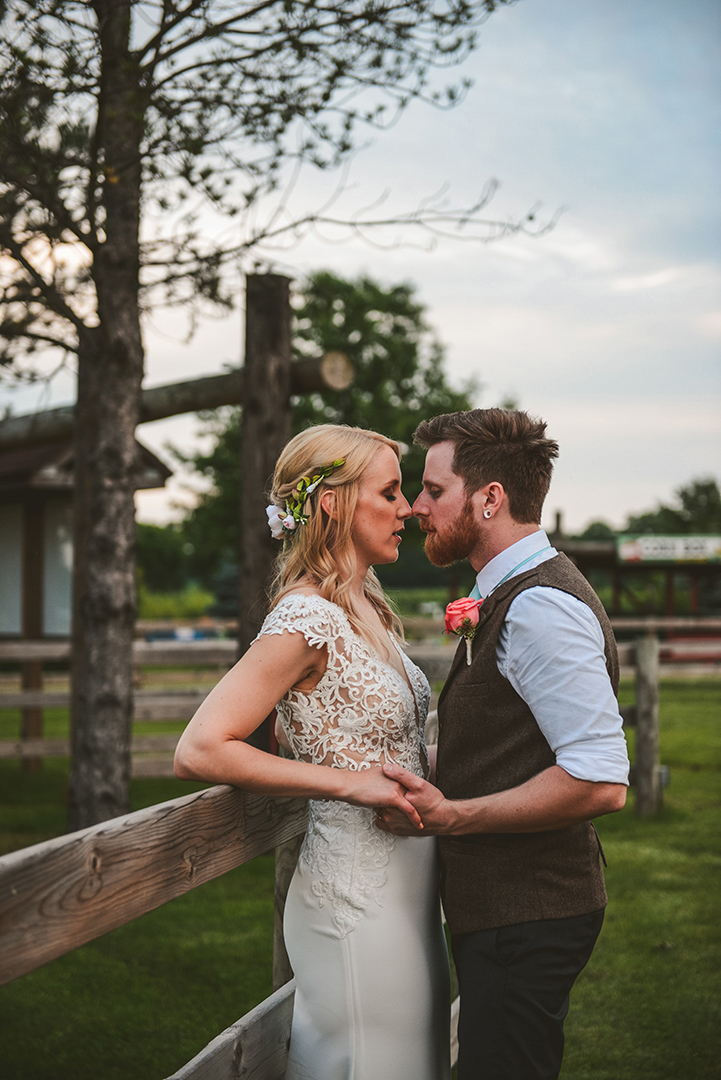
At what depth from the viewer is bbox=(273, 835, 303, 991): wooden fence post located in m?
2.52

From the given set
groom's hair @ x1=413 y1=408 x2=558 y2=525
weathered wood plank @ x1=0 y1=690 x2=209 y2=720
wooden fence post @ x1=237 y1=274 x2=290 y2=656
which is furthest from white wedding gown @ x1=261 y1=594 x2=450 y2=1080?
weathered wood plank @ x1=0 y1=690 x2=209 y2=720

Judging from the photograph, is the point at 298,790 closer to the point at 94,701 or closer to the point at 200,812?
the point at 200,812

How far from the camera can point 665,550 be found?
2508 centimetres

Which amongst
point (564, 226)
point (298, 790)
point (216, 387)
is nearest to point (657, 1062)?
point (298, 790)

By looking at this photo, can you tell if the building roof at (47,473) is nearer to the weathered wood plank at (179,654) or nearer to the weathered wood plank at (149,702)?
the weathered wood plank at (179,654)

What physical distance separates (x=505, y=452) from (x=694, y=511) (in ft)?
161

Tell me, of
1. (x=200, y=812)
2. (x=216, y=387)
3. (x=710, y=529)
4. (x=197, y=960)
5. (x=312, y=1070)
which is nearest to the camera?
(x=200, y=812)

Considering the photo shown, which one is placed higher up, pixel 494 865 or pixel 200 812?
pixel 200 812

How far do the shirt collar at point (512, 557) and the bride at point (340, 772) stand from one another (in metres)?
0.35

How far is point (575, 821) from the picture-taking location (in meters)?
1.96

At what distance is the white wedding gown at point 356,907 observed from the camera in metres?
2.14

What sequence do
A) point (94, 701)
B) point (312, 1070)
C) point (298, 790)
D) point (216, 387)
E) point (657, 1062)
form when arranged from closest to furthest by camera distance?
point (298, 790), point (312, 1070), point (657, 1062), point (94, 701), point (216, 387)

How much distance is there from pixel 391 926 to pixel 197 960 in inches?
121

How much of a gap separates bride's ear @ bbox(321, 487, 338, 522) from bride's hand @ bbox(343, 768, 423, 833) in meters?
0.71
